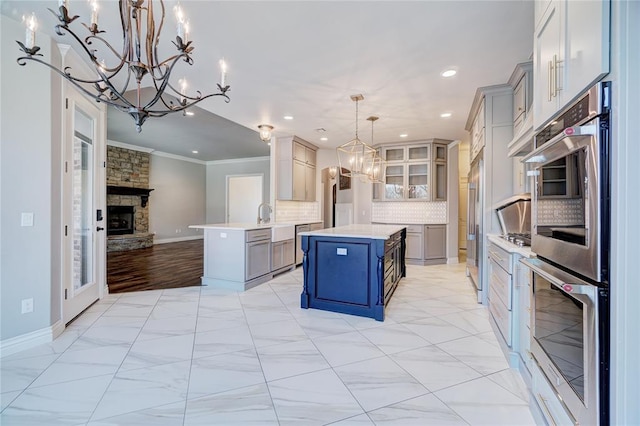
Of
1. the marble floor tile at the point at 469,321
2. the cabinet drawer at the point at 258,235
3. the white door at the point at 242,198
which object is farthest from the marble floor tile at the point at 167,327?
the white door at the point at 242,198

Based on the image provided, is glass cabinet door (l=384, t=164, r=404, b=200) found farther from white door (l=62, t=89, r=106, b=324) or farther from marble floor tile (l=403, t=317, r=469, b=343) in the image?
white door (l=62, t=89, r=106, b=324)

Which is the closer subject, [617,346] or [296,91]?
[617,346]

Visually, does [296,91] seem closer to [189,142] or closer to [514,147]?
[514,147]

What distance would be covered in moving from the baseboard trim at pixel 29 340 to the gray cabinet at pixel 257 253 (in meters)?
2.06

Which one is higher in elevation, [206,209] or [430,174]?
[430,174]

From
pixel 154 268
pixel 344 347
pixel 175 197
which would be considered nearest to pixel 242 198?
pixel 175 197

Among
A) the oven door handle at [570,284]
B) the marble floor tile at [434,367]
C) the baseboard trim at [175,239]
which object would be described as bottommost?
the marble floor tile at [434,367]

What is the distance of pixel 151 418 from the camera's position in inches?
62.4

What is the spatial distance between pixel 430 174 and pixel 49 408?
240 inches

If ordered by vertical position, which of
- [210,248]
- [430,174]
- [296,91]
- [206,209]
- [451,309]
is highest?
[296,91]

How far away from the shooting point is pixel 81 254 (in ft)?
10.7

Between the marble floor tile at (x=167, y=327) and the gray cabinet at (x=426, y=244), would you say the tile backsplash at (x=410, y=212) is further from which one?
the marble floor tile at (x=167, y=327)

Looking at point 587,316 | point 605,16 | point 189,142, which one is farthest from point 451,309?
point 189,142

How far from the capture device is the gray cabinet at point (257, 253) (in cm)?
421
